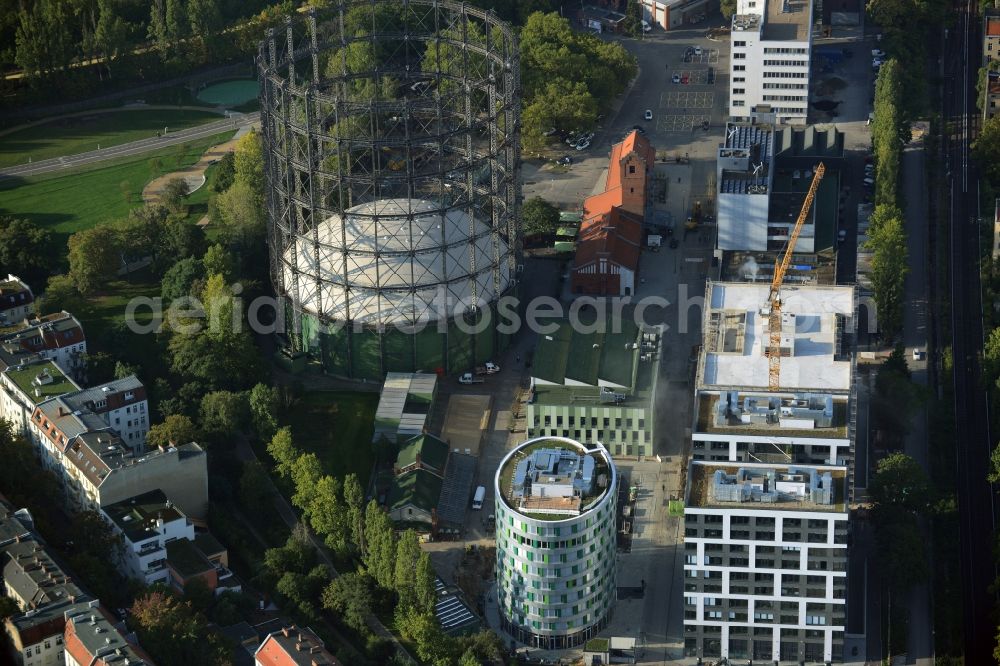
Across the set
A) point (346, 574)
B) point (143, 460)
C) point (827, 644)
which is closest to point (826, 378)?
point (827, 644)

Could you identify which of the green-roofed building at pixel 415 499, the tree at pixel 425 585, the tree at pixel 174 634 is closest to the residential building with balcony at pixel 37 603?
the tree at pixel 174 634

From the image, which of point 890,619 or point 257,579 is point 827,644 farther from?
point 257,579

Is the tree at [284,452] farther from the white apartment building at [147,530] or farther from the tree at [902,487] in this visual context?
the tree at [902,487]

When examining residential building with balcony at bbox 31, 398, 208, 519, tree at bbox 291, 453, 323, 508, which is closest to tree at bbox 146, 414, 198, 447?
residential building with balcony at bbox 31, 398, 208, 519

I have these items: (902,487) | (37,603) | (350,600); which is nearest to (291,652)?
(350,600)

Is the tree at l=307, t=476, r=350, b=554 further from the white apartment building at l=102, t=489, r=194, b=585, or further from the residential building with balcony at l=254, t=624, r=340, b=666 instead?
the residential building with balcony at l=254, t=624, r=340, b=666

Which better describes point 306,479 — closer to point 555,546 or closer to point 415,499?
point 415,499
